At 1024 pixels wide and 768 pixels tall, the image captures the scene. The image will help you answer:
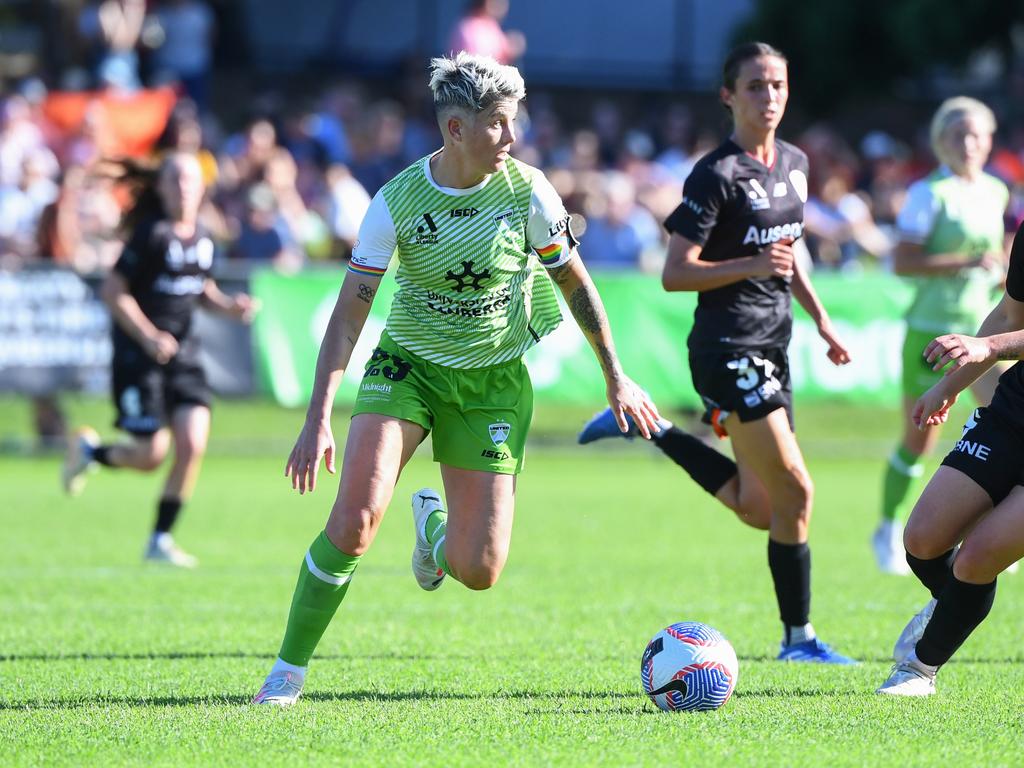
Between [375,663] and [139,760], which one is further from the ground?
[139,760]

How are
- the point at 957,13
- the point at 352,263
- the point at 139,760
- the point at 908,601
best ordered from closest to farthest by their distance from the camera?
the point at 139,760 → the point at 352,263 → the point at 908,601 → the point at 957,13

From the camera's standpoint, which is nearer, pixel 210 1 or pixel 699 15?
pixel 210 1

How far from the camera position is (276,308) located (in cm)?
1617

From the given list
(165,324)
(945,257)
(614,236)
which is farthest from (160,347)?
(614,236)

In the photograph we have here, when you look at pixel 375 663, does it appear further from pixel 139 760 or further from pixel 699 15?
pixel 699 15

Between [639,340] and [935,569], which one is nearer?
[935,569]

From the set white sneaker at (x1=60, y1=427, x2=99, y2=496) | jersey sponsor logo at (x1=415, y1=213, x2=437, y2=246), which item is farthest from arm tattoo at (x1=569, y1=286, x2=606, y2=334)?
white sneaker at (x1=60, y1=427, x2=99, y2=496)

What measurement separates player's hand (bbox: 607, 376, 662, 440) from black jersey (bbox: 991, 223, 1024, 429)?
128cm

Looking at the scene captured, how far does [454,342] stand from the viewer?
20.3ft

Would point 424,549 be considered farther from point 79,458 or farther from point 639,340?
point 639,340

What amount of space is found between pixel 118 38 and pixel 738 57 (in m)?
16.6

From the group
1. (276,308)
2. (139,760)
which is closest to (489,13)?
(276,308)

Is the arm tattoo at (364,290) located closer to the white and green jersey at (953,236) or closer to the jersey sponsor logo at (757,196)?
the jersey sponsor logo at (757,196)

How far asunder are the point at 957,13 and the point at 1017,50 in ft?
7.52
